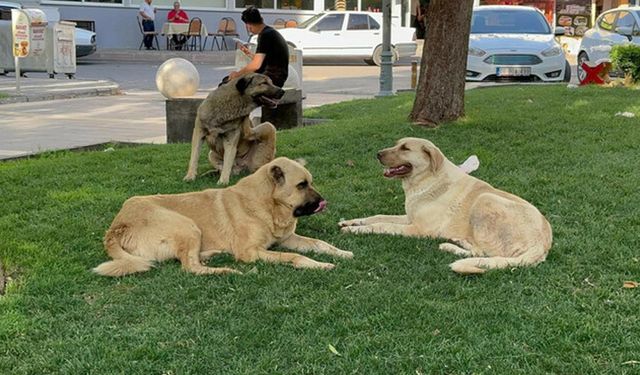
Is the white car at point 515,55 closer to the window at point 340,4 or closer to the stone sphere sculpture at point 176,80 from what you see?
the stone sphere sculpture at point 176,80

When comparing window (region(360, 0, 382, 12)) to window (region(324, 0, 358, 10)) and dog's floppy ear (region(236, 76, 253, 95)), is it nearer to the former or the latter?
window (region(324, 0, 358, 10))

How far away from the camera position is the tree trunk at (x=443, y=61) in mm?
9117

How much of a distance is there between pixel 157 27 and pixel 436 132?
24545mm

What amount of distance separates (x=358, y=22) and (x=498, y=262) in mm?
24460

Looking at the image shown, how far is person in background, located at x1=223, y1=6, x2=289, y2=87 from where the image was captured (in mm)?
8953

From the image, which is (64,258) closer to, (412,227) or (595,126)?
(412,227)

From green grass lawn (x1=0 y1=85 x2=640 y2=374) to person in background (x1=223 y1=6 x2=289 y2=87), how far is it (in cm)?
237

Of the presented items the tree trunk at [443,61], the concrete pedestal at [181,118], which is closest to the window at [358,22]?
the concrete pedestal at [181,118]

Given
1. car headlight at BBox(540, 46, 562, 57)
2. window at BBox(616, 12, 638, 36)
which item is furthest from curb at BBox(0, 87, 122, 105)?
window at BBox(616, 12, 638, 36)

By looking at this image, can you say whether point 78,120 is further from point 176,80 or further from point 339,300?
point 339,300

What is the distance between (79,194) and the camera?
22.0 ft

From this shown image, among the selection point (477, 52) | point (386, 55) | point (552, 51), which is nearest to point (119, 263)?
point (386, 55)

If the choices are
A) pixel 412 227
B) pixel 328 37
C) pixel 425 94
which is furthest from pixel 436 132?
pixel 328 37

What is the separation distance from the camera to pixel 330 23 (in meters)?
28.0
